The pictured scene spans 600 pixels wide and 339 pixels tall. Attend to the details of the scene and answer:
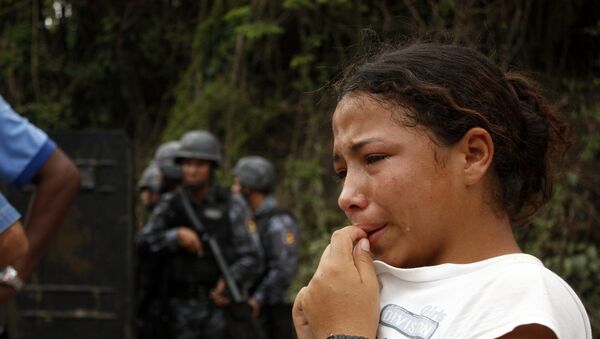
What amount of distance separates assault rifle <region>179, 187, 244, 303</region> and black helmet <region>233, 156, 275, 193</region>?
3.64 ft

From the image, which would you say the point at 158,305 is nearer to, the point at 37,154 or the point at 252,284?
the point at 252,284

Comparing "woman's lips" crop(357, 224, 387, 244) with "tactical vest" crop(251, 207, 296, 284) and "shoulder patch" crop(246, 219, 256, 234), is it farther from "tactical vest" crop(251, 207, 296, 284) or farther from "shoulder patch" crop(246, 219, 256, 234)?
"tactical vest" crop(251, 207, 296, 284)

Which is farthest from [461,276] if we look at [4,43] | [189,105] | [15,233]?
[4,43]

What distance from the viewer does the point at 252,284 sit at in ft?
23.5

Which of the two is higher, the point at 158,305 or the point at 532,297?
the point at 532,297

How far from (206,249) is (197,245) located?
11 centimetres

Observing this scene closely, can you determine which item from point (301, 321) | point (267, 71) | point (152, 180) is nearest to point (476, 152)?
point (301, 321)

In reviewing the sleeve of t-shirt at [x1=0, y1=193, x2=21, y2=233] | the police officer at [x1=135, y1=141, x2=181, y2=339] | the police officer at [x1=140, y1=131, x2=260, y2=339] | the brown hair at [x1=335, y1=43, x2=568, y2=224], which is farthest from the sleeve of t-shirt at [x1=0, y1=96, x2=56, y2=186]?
the police officer at [x1=135, y1=141, x2=181, y2=339]

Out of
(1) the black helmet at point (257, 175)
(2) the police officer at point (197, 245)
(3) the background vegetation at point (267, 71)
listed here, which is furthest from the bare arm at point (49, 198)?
(1) the black helmet at point (257, 175)

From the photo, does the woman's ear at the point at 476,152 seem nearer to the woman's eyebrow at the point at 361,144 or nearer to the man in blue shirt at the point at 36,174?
the woman's eyebrow at the point at 361,144

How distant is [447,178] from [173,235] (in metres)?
5.07

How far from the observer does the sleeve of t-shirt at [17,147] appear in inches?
133

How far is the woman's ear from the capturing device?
5.17 feet

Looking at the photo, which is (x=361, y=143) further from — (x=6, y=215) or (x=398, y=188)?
(x=6, y=215)
